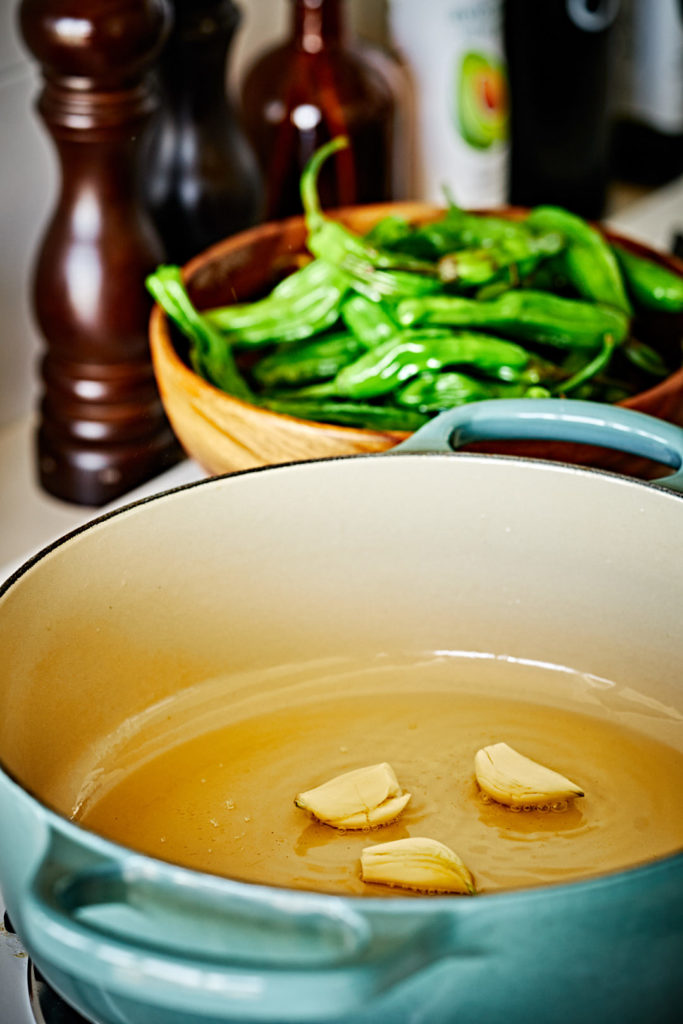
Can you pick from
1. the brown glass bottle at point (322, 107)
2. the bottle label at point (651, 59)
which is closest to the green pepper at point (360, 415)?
the brown glass bottle at point (322, 107)

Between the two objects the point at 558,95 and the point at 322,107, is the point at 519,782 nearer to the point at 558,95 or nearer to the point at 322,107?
the point at 322,107

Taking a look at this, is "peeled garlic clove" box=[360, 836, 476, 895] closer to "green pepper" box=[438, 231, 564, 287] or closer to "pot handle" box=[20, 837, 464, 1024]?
"pot handle" box=[20, 837, 464, 1024]

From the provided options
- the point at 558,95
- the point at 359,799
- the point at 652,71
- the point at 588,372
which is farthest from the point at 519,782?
the point at 652,71

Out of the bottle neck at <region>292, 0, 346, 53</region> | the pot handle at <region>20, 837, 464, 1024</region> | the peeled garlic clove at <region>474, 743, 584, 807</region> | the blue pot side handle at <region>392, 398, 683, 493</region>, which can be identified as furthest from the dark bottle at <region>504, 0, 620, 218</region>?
the pot handle at <region>20, 837, 464, 1024</region>

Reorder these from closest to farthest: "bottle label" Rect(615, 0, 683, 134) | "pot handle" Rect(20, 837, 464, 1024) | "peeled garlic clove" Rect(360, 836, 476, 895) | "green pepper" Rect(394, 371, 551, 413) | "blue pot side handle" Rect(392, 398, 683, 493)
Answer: "pot handle" Rect(20, 837, 464, 1024) < "peeled garlic clove" Rect(360, 836, 476, 895) < "blue pot side handle" Rect(392, 398, 683, 493) < "green pepper" Rect(394, 371, 551, 413) < "bottle label" Rect(615, 0, 683, 134)

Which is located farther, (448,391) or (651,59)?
(651,59)

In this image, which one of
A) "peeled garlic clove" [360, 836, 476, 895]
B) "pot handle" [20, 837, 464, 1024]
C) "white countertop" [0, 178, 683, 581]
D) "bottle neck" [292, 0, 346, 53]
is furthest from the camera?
"bottle neck" [292, 0, 346, 53]

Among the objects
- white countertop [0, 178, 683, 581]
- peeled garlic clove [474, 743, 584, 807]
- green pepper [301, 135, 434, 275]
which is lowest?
white countertop [0, 178, 683, 581]
